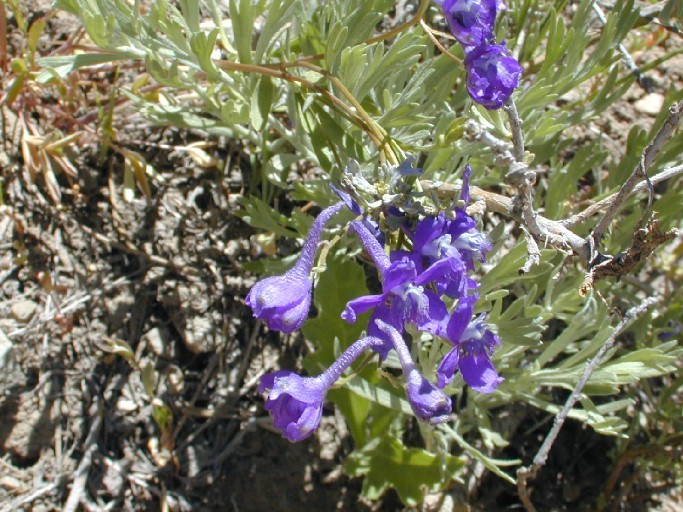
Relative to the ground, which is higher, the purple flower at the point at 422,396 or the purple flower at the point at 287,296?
the purple flower at the point at 287,296

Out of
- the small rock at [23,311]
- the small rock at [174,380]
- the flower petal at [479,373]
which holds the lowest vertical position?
the small rock at [174,380]

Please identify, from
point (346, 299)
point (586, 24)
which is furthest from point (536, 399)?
point (586, 24)

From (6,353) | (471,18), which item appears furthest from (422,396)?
(6,353)

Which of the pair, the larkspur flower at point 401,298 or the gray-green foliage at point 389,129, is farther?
the gray-green foliage at point 389,129

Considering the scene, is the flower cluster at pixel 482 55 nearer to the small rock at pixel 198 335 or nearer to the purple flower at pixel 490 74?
the purple flower at pixel 490 74

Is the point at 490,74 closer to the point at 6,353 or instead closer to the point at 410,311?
the point at 410,311

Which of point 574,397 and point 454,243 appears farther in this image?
point 574,397

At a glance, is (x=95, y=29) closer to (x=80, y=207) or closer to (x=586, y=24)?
(x=80, y=207)

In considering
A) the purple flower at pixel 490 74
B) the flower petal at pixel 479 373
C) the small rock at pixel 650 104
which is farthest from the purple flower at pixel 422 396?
the small rock at pixel 650 104
